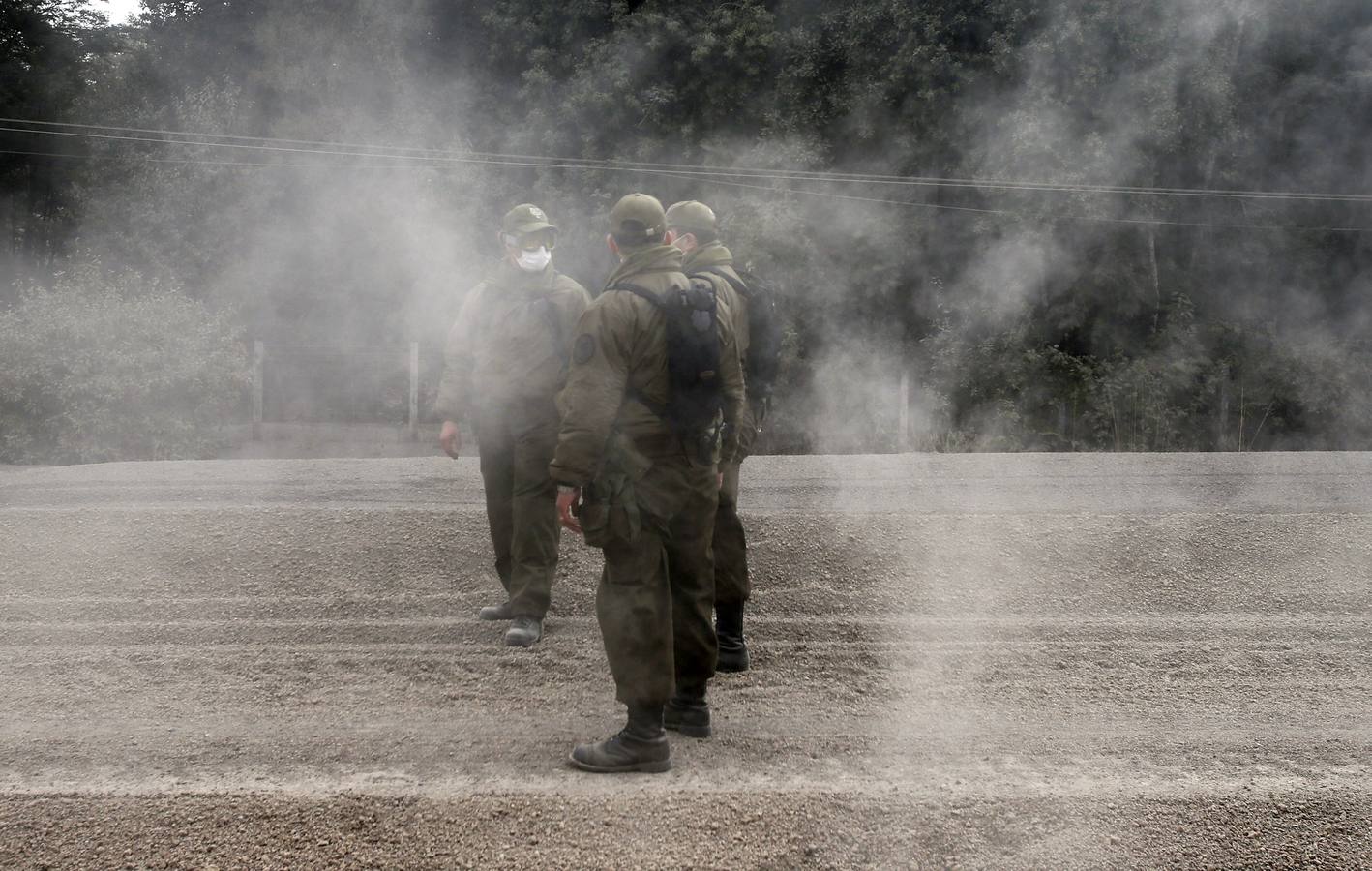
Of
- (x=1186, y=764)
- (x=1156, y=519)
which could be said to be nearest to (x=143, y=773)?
(x=1186, y=764)

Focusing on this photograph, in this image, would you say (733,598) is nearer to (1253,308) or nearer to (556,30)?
(1253,308)

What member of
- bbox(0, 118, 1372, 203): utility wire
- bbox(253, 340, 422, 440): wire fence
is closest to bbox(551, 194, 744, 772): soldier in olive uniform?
bbox(0, 118, 1372, 203): utility wire

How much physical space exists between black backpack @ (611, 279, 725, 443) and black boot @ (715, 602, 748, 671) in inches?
46.4

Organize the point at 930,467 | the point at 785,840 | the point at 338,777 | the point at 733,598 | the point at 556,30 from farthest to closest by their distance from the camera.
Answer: the point at 556,30, the point at 930,467, the point at 733,598, the point at 338,777, the point at 785,840

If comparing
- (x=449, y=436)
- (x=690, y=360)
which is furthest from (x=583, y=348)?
(x=449, y=436)

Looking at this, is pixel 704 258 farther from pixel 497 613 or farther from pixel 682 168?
pixel 682 168

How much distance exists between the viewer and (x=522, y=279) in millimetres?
4953

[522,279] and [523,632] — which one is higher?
[522,279]

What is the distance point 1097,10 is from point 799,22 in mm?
6335

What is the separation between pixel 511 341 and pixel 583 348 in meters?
1.53

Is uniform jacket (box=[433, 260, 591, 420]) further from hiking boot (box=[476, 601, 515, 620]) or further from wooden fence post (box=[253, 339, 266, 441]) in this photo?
wooden fence post (box=[253, 339, 266, 441])

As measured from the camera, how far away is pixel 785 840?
3.06m

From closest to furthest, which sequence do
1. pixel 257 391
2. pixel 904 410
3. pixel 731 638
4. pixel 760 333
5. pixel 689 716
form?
pixel 689 716 → pixel 760 333 → pixel 731 638 → pixel 904 410 → pixel 257 391

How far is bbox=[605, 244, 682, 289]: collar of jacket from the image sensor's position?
3.60 m
